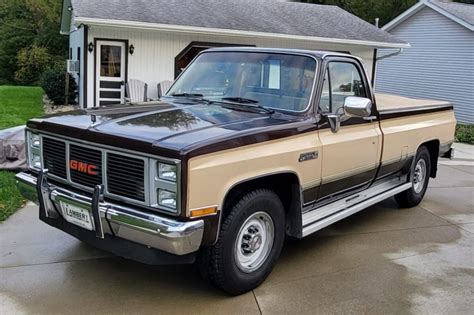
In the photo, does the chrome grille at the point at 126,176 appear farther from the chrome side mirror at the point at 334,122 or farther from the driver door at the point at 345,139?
the chrome side mirror at the point at 334,122

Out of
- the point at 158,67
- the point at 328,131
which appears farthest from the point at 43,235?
the point at 158,67

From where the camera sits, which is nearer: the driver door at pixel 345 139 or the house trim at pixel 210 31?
the driver door at pixel 345 139

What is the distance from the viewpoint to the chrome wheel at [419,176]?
697cm

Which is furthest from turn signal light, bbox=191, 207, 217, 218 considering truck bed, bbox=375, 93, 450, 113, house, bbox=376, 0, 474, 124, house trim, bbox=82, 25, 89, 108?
house, bbox=376, 0, 474, 124

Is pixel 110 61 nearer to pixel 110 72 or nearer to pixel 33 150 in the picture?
pixel 110 72

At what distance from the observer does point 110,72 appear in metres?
15.5

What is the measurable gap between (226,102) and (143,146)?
5.04 ft

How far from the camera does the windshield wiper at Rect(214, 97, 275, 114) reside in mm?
4676

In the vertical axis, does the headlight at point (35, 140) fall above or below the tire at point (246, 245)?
above

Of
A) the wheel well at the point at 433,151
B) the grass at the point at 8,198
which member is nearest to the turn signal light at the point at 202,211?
the grass at the point at 8,198

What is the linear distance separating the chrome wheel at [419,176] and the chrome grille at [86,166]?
4.59 metres

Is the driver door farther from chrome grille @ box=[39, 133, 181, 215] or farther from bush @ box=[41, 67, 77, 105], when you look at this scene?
bush @ box=[41, 67, 77, 105]

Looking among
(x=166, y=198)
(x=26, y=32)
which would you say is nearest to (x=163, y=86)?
(x=166, y=198)

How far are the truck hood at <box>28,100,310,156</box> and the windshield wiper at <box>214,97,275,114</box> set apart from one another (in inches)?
4.6
